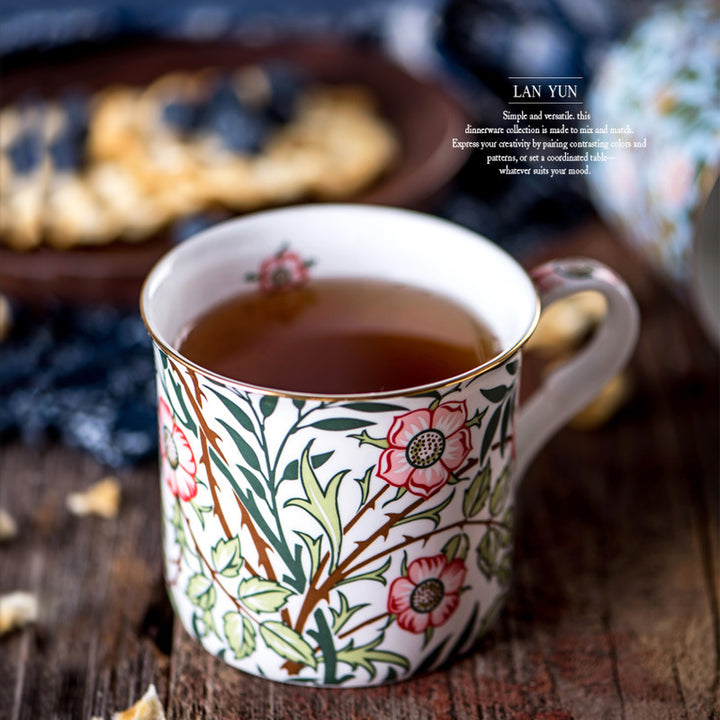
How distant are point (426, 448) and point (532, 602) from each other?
0.70 ft

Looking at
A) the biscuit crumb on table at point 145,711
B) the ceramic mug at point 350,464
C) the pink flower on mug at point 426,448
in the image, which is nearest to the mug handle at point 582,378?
the ceramic mug at point 350,464

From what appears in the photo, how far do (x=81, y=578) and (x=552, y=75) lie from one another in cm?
73

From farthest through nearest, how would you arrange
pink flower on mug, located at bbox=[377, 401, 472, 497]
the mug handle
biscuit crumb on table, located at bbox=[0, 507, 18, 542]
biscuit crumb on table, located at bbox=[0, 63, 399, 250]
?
biscuit crumb on table, located at bbox=[0, 63, 399, 250], biscuit crumb on table, located at bbox=[0, 507, 18, 542], the mug handle, pink flower on mug, located at bbox=[377, 401, 472, 497]

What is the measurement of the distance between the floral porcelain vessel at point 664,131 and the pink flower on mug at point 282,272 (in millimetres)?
331

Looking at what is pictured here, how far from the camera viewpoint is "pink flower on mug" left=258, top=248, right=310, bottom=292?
682 mm

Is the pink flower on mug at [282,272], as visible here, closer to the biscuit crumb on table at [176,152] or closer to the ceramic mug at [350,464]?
the ceramic mug at [350,464]

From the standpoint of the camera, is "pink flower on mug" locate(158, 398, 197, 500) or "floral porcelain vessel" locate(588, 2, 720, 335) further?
"floral porcelain vessel" locate(588, 2, 720, 335)

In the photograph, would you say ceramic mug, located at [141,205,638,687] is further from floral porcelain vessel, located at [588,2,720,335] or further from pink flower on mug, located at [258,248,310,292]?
floral porcelain vessel, located at [588,2,720,335]

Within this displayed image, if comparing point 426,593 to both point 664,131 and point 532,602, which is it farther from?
point 664,131

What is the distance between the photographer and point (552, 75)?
3.68ft

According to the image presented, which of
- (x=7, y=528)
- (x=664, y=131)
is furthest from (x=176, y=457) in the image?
(x=664, y=131)

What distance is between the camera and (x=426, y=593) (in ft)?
1.94

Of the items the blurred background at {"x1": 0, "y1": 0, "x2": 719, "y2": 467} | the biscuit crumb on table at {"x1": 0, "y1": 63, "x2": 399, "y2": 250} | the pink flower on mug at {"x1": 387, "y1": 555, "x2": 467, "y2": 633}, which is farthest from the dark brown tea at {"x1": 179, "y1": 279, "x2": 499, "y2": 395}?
the biscuit crumb on table at {"x1": 0, "y1": 63, "x2": 399, "y2": 250}

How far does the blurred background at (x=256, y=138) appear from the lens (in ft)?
2.84
